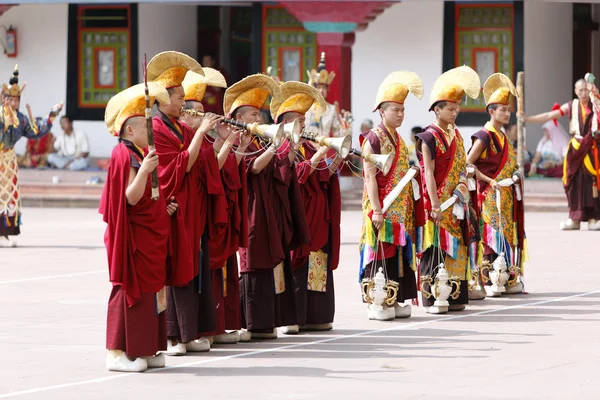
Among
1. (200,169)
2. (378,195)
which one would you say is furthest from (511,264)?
(200,169)

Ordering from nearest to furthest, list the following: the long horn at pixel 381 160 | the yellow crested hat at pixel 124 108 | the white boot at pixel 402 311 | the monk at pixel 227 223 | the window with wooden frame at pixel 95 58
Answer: the yellow crested hat at pixel 124 108, the monk at pixel 227 223, the long horn at pixel 381 160, the white boot at pixel 402 311, the window with wooden frame at pixel 95 58

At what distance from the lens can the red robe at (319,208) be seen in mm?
9352

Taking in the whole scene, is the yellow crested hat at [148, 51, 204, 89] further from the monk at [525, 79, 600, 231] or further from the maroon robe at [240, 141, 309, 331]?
the monk at [525, 79, 600, 231]

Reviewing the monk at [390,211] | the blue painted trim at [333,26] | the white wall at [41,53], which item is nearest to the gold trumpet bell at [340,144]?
the monk at [390,211]

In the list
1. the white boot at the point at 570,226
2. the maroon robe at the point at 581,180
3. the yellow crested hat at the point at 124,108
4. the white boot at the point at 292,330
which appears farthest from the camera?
the white boot at the point at 570,226

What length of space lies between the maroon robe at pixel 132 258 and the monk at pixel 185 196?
1.05 feet

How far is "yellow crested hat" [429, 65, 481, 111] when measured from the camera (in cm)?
1031

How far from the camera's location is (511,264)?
1123 cm

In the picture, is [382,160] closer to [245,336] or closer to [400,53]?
[245,336]

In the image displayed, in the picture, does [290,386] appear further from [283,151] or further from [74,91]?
[74,91]

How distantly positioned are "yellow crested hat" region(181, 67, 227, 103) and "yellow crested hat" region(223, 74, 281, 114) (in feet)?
0.28

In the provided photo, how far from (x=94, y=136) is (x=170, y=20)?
2.52 m

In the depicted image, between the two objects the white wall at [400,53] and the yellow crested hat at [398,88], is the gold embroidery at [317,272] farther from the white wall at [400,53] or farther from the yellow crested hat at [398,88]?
the white wall at [400,53]

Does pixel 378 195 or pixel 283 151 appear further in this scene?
pixel 378 195
